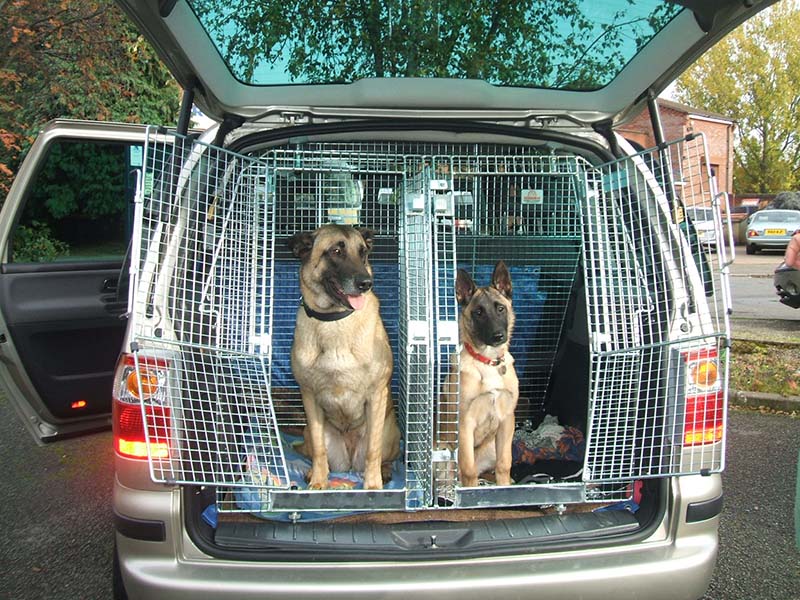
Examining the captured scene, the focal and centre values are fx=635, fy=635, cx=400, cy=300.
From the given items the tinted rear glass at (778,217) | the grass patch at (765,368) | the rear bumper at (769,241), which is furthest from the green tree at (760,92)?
the grass patch at (765,368)

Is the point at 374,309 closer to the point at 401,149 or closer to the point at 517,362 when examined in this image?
the point at 401,149

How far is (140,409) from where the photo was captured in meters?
2.24

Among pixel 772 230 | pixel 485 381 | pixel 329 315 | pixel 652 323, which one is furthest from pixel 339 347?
pixel 772 230

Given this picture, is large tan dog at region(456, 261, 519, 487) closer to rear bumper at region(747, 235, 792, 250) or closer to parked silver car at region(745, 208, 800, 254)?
parked silver car at region(745, 208, 800, 254)

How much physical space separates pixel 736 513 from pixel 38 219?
457 centimetres

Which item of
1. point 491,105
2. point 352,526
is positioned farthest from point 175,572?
point 491,105

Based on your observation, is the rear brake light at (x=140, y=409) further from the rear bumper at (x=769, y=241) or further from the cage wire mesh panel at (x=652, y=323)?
the rear bumper at (x=769, y=241)

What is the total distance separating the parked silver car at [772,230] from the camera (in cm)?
2403

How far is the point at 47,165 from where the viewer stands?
146 inches

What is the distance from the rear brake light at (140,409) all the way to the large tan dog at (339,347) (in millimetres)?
991

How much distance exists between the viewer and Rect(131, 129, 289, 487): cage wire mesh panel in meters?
2.28

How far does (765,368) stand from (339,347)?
518 cm

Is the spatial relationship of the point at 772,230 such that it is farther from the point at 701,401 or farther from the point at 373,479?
the point at 373,479

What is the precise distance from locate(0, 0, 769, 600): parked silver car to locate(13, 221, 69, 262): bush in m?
0.20
